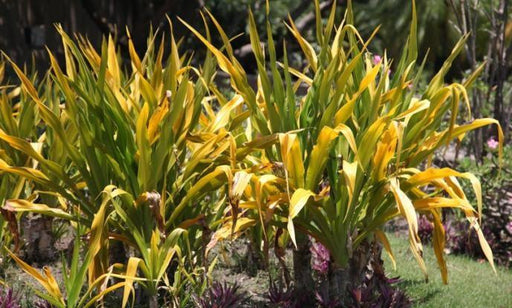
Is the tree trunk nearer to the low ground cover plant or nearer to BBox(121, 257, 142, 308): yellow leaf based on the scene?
the low ground cover plant

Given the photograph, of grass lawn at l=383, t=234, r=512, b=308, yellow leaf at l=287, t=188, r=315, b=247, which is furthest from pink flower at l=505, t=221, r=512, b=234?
yellow leaf at l=287, t=188, r=315, b=247

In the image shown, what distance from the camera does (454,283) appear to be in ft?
17.8

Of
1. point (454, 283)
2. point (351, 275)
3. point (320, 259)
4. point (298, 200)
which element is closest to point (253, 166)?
point (298, 200)

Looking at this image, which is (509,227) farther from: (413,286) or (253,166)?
(253,166)

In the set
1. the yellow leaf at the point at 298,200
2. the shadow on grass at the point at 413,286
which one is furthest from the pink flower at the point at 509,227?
the yellow leaf at the point at 298,200

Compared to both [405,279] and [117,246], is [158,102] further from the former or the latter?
Answer: [405,279]

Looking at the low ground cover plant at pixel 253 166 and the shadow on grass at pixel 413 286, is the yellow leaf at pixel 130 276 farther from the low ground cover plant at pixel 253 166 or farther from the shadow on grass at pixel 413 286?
the shadow on grass at pixel 413 286

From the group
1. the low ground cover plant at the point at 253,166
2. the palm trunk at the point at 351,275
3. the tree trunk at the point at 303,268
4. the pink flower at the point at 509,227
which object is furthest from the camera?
the pink flower at the point at 509,227

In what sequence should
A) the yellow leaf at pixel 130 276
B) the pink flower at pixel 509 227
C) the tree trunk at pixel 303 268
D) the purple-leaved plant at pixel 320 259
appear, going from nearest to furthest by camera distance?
the yellow leaf at pixel 130 276
the tree trunk at pixel 303 268
the purple-leaved plant at pixel 320 259
the pink flower at pixel 509 227

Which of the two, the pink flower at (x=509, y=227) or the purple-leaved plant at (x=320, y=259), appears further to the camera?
the pink flower at (x=509, y=227)

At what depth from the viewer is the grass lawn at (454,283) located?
4922 millimetres

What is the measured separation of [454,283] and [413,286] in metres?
0.41

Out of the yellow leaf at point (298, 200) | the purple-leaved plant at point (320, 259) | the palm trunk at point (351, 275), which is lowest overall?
the purple-leaved plant at point (320, 259)

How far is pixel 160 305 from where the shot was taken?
4.28m
